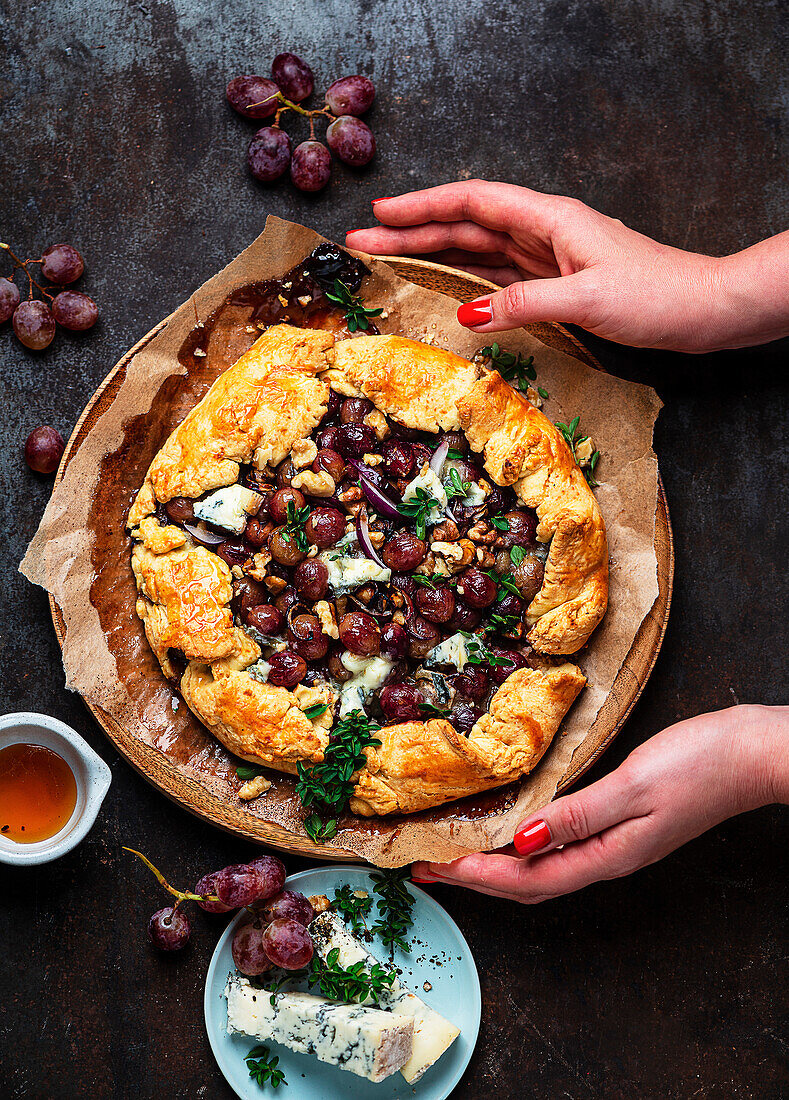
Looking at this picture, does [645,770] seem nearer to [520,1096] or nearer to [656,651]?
Answer: [656,651]

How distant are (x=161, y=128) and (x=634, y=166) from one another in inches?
85.9

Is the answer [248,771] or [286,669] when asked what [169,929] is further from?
[286,669]

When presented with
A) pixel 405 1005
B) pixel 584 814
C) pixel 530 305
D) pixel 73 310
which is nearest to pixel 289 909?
pixel 405 1005

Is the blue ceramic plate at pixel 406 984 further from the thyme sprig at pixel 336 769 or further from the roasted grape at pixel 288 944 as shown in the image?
the thyme sprig at pixel 336 769

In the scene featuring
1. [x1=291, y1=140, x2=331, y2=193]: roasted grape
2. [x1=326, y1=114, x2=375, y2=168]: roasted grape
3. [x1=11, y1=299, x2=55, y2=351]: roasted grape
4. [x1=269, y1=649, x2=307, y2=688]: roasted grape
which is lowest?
[x1=269, y1=649, x2=307, y2=688]: roasted grape

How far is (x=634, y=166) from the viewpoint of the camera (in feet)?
11.8

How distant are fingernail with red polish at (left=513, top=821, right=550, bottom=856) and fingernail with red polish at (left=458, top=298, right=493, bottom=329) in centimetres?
188

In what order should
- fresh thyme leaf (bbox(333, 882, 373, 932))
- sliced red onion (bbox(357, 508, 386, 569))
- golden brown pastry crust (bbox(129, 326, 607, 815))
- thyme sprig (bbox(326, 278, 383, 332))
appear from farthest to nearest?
thyme sprig (bbox(326, 278, 383, 332)), fresh thyme leaf (bbox(333, 882, 373, 932)), sliced red onion (bbox(357, 508, 386, 569)), golden brown pastry crust (bbox(129, 326, 607, 815))

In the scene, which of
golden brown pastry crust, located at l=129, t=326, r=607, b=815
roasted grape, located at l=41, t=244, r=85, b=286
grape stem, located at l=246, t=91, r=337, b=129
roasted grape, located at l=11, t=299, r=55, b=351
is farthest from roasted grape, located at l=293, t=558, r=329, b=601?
grape stem, located at l=246, t=91, r=337, b=129

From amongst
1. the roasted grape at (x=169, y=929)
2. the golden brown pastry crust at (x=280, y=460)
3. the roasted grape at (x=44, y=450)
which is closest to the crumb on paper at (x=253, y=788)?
the golden brown pastry crust at (x=280, y=460)

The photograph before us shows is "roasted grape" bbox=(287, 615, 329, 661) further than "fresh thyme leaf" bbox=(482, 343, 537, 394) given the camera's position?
No

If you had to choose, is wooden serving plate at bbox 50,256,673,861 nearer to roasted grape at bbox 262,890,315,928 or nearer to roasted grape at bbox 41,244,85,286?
roasted grape at bbox 262,890,315,928

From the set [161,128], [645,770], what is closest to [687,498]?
[645,770]

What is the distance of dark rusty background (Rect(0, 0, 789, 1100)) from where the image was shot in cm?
329
